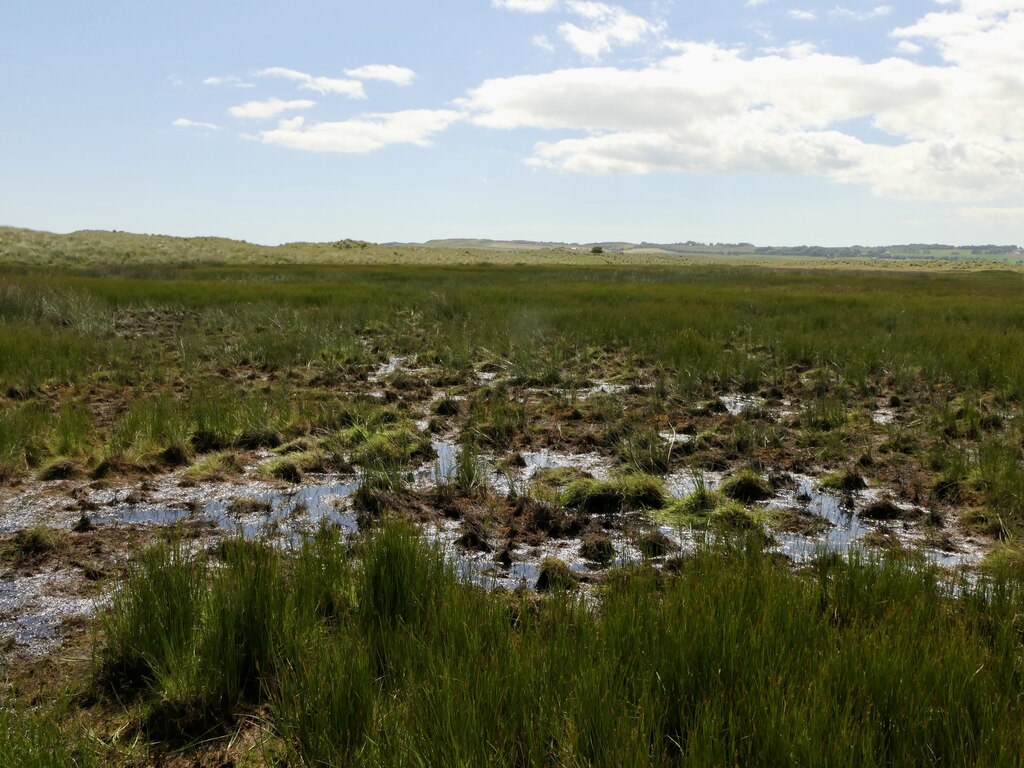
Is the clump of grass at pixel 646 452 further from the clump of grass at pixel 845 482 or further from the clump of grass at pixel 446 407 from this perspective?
the clump of grass at pixel 446 407

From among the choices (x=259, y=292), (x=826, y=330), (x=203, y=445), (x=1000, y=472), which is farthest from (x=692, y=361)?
(x=259, y=292)

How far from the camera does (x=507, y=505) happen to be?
Answer: 6844 millimetres

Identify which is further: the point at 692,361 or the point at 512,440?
the point at 692,361

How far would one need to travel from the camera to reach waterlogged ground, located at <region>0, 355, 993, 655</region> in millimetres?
5281

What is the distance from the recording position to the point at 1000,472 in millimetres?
7227

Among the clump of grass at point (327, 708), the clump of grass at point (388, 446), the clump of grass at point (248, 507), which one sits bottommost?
the clump of grass at point (248, 507)

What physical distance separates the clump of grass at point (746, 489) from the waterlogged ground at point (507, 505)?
52 mm

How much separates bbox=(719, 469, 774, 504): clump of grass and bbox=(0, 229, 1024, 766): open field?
0.03 meters

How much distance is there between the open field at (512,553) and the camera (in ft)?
10.0

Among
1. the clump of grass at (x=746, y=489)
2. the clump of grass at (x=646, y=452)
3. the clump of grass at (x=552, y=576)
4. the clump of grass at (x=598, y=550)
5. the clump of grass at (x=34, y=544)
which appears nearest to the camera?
the clump of grass at (x=552, y=576)

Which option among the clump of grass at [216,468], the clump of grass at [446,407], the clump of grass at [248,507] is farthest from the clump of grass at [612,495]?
the clump of grass at [446,407]

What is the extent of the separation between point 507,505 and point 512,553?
1125 millimetres

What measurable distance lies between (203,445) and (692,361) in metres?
8.74

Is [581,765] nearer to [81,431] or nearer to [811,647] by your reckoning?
[811,647]
